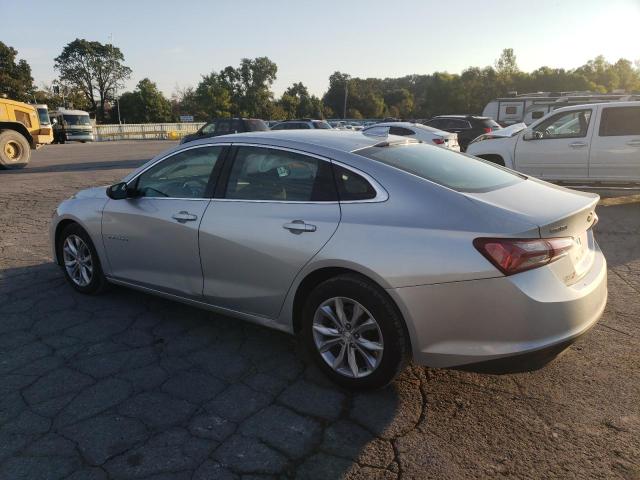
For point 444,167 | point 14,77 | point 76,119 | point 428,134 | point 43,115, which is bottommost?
point 428,134

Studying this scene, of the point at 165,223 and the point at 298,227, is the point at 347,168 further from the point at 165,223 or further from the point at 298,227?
the point at 165,223

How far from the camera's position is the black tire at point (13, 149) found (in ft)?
49.3

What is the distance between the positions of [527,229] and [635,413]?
4.01ft

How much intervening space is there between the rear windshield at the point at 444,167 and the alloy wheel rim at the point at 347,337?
90 cm

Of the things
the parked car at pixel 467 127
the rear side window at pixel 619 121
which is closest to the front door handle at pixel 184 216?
the rear side window at pixel 619 121

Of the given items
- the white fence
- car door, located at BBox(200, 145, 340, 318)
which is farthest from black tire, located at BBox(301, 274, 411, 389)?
the white fence

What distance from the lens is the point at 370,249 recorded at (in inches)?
107

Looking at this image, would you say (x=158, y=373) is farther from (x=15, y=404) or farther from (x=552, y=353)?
(x=552, y=353)

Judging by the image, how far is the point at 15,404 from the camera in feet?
9.44

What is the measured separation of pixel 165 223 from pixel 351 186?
5.06 feet

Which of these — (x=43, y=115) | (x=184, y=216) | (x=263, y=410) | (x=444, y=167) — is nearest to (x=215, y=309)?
(x=184, y=216)

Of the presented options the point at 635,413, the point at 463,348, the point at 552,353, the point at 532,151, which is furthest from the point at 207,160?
the point at 532,151

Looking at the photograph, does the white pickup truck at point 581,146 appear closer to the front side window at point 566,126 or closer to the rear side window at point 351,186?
the front side window at point 566,126

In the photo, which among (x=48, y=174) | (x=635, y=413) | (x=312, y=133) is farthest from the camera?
(x=48, y=174)
